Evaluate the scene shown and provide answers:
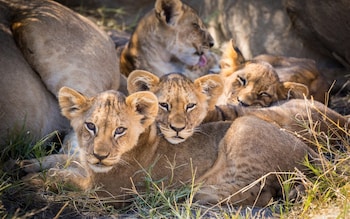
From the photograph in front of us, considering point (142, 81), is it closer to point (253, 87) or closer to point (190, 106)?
point (190, 106)

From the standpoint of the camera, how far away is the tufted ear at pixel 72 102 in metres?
3.96

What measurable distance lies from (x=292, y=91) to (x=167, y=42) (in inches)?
47.7

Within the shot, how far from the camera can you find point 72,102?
13.2ft

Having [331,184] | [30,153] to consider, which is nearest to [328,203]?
[331,184]

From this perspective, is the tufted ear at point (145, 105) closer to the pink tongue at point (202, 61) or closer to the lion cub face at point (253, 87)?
the lion cub face at point (253, 87)

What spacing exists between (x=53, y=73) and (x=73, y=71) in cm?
14

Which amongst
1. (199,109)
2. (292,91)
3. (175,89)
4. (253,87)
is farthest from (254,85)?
(175,89)

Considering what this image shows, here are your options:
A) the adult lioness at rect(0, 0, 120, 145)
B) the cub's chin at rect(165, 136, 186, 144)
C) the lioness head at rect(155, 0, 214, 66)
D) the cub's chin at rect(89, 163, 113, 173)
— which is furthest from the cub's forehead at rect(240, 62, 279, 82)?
the cub's chin at rect(89, 163, 113, 173)

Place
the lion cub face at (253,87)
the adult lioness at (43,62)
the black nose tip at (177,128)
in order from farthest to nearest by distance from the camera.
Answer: the lion cub face at (253,87)
the adult lioness at (43,62)
the black nose tip at (177,128)

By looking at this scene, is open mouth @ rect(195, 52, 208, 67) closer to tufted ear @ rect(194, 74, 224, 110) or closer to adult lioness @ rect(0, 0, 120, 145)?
adult lioness @ rect(0, 0, 120, 145)

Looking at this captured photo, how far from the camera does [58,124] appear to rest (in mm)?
5000

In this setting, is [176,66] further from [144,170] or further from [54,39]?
[144,170]

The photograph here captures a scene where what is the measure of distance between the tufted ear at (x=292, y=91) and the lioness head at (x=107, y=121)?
165 centimetres

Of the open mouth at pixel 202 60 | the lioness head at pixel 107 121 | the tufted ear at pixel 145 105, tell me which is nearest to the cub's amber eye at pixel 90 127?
the lioness head at pixel 107 121
